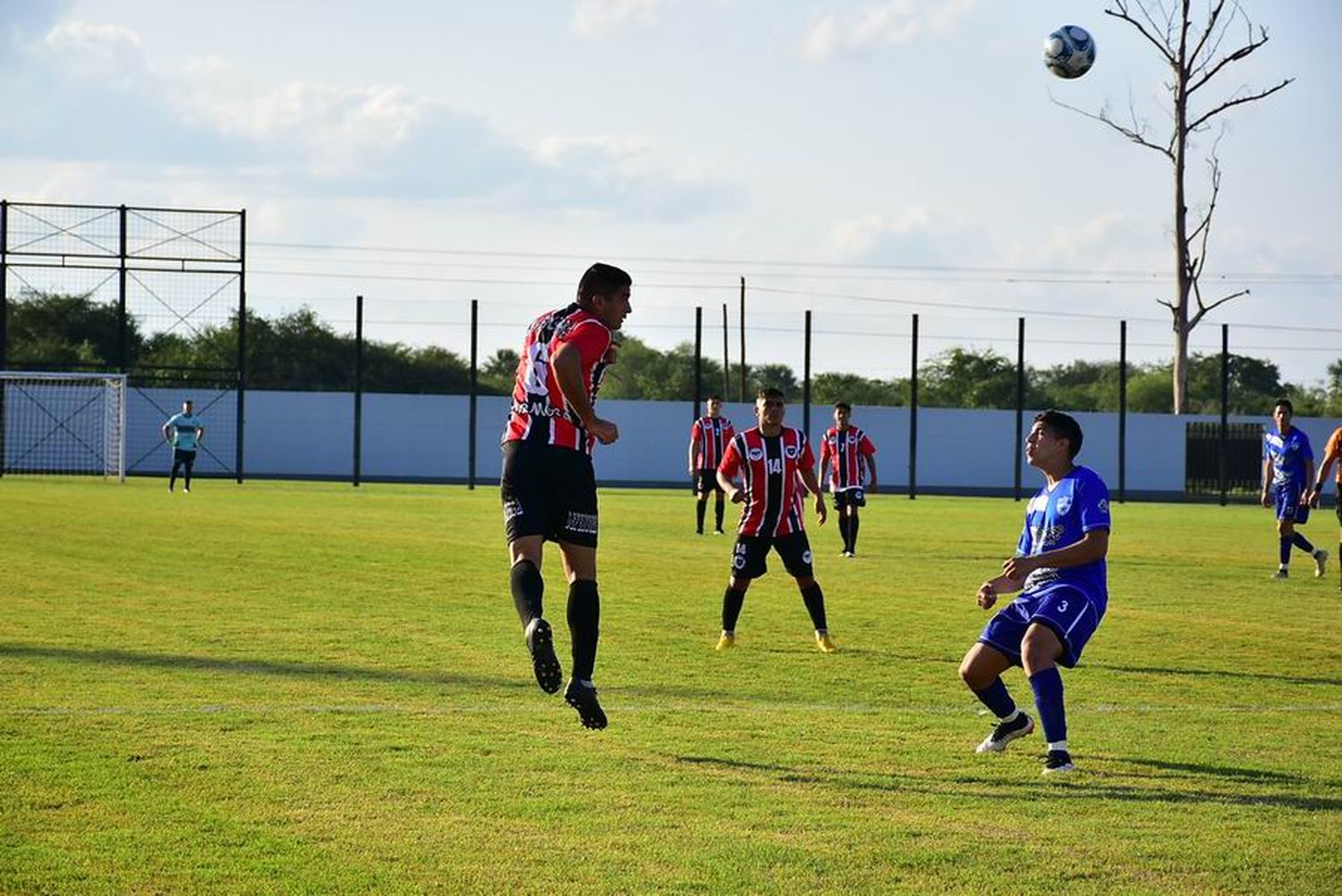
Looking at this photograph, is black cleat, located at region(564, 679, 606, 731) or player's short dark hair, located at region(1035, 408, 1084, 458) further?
player's short dark hair, located at region(1035, 408, 1084, 458)

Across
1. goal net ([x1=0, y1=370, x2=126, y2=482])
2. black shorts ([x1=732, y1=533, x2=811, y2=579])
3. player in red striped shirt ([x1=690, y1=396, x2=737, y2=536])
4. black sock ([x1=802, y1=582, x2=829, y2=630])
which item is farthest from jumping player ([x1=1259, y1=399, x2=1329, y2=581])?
goal net ([x1=0, y1=370, x2=126, y2=482])

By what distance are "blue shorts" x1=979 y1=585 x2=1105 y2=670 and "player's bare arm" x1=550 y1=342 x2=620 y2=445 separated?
2.01 metres

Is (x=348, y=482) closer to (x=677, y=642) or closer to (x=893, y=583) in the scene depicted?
(x=893, y=583)

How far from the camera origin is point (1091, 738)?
8852mm

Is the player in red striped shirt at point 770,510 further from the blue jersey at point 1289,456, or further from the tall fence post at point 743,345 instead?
the tall fence post at point 743,345

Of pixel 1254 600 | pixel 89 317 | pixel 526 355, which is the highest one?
pixel 89 317

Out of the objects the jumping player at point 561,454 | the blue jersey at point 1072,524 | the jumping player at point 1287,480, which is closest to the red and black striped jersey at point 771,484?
the jumping player at point 561,454

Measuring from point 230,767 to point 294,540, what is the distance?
1666cm

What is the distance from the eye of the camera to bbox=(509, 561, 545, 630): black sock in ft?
26.6

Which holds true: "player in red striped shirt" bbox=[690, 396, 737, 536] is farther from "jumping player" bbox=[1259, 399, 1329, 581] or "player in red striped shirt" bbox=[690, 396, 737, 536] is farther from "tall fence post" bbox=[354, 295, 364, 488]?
"tall fence post" bbox=[354, 295, 364, 488]

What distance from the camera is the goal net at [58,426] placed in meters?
51.1

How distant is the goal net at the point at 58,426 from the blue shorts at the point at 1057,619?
45.7 m

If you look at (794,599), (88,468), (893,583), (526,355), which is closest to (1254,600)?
(893,583)

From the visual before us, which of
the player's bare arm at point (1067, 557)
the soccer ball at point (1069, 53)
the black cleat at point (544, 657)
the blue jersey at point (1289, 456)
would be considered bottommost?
the black cleat at point (544, 657)
